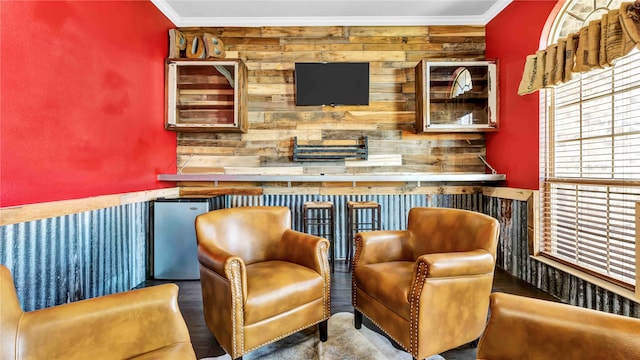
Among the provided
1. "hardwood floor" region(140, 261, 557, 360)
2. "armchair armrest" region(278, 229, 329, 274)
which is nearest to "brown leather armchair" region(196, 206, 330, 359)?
"armchair armrest" region(278, 229, 329, 274)

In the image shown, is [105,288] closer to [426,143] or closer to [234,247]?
[234,247]

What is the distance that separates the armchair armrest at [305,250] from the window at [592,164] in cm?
208

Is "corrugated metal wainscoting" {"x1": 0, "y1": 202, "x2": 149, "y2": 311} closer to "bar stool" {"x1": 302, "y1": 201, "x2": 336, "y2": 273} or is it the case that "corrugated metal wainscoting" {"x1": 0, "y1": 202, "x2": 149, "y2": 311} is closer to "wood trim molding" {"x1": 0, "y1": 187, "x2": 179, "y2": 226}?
"wood trim molding" {"x1": 0, "y1": 187, "x2": 179, "y2": 226}

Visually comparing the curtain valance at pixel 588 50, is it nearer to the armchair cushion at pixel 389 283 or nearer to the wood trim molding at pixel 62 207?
the armchair cushion at pixel 389 283

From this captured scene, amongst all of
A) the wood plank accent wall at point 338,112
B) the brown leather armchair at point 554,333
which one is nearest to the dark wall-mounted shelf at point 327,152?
the wood plank accent wall at point 338,112

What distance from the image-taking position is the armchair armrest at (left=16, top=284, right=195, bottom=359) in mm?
1040

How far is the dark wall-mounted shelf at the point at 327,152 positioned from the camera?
151 inches

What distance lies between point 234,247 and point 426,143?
290 cm

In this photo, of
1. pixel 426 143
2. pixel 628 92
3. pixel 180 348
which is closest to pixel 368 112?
pixel 426 143

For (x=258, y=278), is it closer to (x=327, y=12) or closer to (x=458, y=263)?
(x=458, y=263)

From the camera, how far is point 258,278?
1.79m

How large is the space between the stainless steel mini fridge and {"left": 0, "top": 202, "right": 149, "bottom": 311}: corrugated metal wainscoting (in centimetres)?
19

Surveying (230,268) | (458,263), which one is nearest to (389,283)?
(458,263)

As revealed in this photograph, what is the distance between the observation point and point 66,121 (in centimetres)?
207
